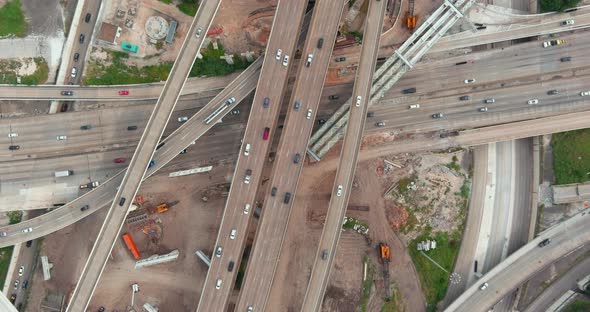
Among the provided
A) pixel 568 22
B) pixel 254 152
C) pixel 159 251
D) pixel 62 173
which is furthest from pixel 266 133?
pixel 568 22

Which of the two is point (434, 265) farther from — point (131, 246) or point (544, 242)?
point (131, 246)

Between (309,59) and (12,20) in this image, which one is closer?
(309,59)

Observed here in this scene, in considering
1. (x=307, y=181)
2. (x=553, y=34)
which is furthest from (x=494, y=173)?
(x=307, y=181)

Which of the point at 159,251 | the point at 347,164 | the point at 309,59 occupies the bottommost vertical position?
the point at 159,251

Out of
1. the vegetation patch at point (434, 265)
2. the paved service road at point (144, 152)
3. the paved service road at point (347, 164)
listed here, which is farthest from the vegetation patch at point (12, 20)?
the vegetation patch at point (434, 265)

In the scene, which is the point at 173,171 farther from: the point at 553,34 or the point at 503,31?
the point at 553,34

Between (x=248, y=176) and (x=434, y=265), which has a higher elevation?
(x=248, y=176)
